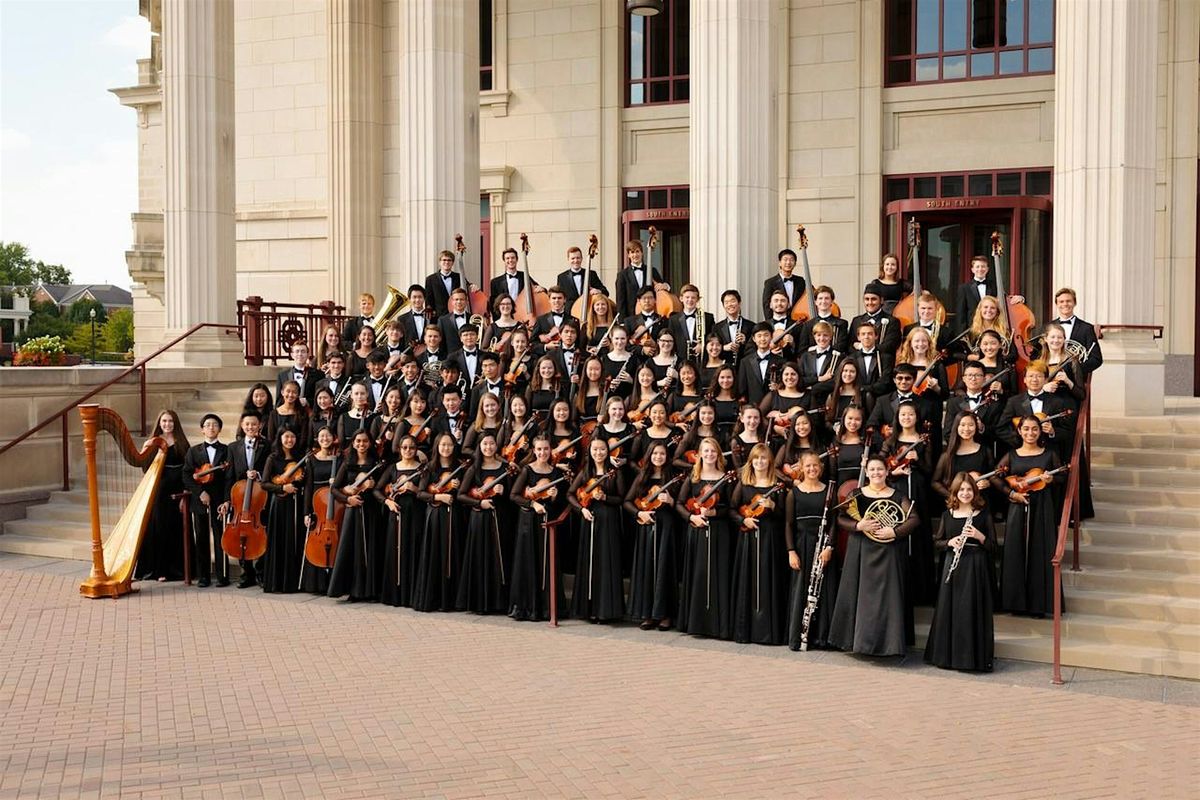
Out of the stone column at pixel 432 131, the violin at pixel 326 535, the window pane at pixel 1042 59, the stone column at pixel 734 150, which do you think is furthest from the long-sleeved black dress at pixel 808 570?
the window pane at pixel 1042 59

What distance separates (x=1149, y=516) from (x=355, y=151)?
16.3 m

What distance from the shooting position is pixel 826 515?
10266 mm

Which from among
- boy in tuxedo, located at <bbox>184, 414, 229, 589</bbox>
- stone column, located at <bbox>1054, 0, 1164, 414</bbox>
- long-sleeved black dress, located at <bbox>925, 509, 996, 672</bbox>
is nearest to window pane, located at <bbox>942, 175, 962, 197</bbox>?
stone column, located at <bbox>1054, 0, 1164, 414</bbox>

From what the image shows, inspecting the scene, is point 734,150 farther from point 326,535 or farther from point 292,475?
point 326,535

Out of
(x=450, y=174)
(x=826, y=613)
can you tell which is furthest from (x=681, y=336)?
(x=450, y=174)

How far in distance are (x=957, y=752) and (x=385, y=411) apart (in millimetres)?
7295

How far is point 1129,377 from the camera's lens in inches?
547

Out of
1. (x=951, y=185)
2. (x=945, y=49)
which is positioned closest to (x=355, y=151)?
(x=945, y=49)

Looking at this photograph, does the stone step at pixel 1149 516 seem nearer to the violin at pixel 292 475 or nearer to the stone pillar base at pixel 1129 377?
the stone pillar base at pixel 1129 377

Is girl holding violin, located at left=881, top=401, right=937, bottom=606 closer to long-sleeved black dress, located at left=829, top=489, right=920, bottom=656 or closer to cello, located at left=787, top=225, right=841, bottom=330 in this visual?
long-sleeved black dress, located at left=829, top=489, right=920, bottom=656

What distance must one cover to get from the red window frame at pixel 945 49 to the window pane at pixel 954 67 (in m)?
0.02

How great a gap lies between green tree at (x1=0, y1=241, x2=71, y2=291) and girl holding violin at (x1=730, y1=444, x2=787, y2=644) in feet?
379

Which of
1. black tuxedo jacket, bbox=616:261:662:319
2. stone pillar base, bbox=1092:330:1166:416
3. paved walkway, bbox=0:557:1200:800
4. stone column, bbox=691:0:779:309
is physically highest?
stone column, bbox=691:0:779:309

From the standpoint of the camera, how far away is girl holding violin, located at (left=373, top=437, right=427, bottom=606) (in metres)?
12.1
